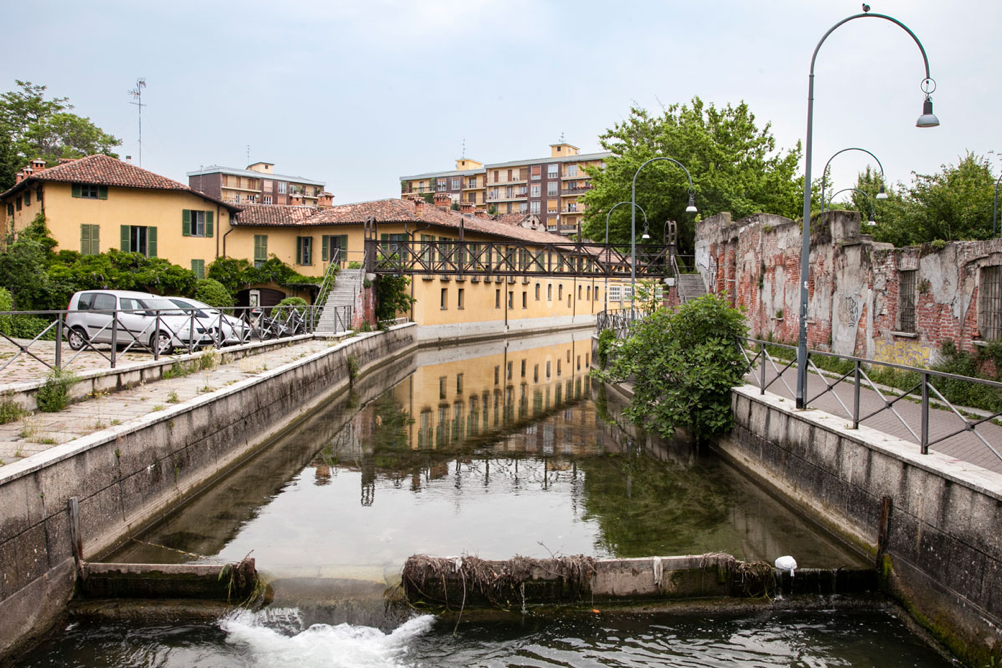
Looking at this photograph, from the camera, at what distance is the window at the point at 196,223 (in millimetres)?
34250

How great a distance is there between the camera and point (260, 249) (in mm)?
37781

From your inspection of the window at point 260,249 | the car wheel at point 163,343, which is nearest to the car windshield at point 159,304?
the car wheel at point 163,343

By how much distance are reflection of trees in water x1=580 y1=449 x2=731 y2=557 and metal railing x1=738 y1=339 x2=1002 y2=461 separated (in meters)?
2.03

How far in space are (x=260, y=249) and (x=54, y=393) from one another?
29.1 metres

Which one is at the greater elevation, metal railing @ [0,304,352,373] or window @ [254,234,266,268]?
window @ [254,234,266,268]

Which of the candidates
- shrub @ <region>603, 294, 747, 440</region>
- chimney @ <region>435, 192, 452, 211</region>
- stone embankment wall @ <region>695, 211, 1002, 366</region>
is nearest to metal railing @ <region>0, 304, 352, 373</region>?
shrub @ <region>603, 294, 747, 440</region>

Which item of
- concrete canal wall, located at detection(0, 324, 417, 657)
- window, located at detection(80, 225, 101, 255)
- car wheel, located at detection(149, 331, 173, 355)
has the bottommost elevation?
concrete canal wall, located at detection(0, 324, 417, 657)

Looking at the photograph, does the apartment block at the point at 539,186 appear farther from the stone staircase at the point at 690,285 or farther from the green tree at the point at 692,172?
the stone staircase at the point at 690,285

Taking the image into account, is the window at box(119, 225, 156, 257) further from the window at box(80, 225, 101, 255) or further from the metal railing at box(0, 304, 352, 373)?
the metal railing at box(0, 304, 352, 373)

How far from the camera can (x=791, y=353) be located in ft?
61.1

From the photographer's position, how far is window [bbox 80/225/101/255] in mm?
31250

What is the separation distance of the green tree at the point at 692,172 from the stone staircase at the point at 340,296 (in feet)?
43.3

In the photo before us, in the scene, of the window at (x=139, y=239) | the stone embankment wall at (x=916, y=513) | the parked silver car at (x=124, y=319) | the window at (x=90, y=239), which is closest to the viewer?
the stone embankment wall at (x=916, y=513)

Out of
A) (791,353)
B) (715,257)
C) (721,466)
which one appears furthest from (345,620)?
(715,257)
